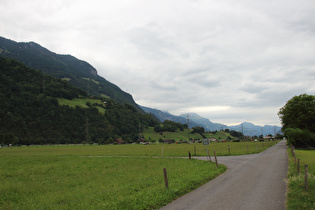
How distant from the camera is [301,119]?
6950 cm

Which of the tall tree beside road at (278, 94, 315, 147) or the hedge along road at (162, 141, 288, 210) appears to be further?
the tall tree beside road at (278, 94, 315, 147)

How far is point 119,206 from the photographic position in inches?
410

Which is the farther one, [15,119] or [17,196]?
[15,119]

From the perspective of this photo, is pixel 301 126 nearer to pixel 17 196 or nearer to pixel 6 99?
pixel 17 196

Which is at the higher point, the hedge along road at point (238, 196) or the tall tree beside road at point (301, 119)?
the tall tree beside road at point (301, 119)

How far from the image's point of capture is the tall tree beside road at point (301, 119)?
199ft

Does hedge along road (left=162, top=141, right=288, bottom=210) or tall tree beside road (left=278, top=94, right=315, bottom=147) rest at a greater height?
tall tree beside road (left=278, top=94, right=315, bottom=147)

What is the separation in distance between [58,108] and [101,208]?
207029mm

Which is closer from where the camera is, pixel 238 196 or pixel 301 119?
pixel 238 196

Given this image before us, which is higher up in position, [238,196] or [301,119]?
[301,119]

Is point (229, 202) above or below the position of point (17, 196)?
above

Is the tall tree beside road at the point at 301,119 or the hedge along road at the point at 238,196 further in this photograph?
the tall tree beside road at the point at 301,119

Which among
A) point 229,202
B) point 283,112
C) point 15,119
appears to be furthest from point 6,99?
point 229,202

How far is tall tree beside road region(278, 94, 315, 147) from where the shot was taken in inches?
2393
